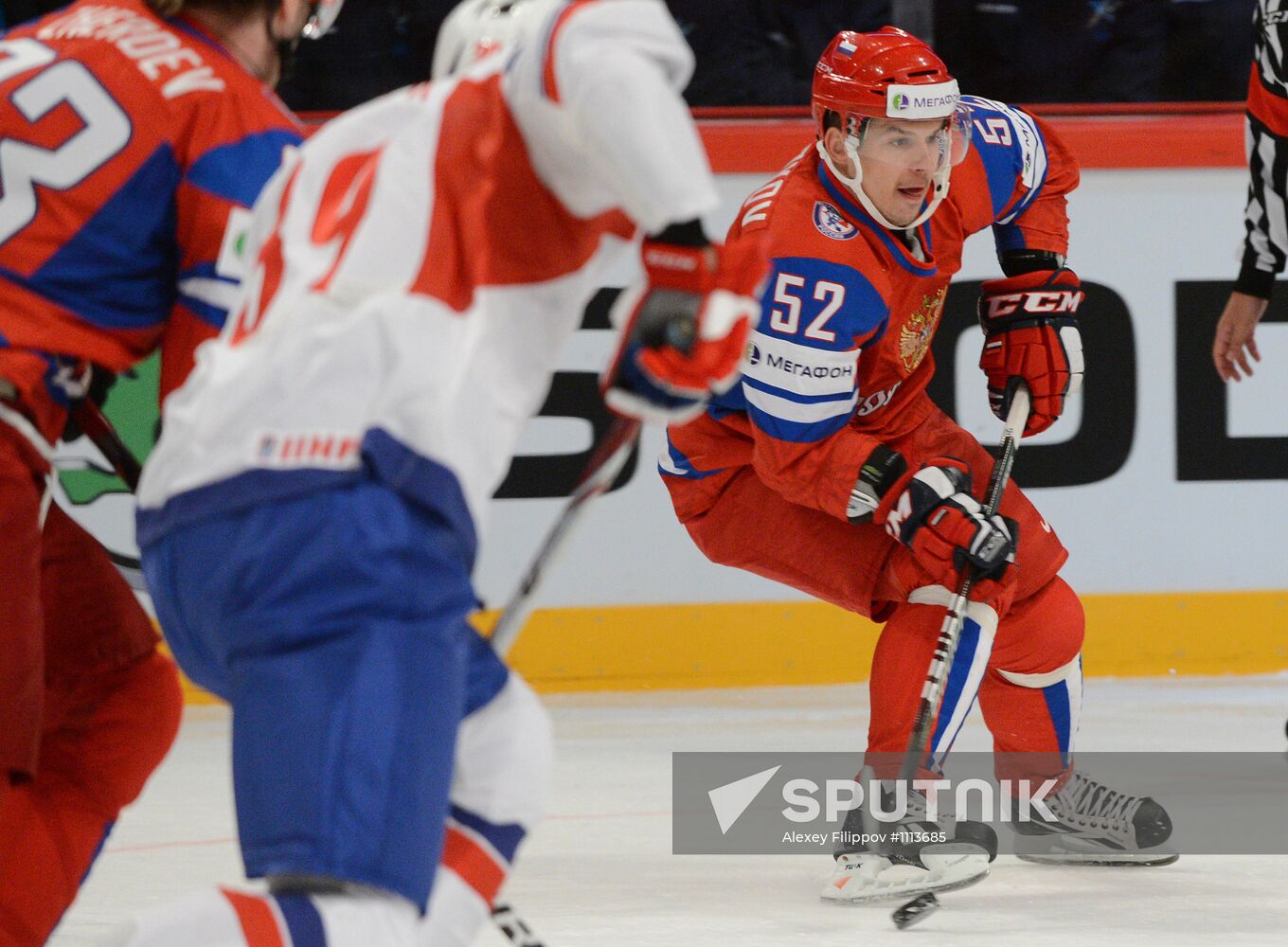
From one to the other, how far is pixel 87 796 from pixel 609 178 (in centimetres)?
95

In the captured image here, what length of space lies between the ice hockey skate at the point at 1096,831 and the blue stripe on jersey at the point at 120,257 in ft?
5.85

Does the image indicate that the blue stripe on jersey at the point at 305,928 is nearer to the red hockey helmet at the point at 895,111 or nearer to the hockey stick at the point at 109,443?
the hockey stick at the point at 109,443

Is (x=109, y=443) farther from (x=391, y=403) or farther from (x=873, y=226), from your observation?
(x=873, y=226)

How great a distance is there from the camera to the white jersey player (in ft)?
4.73

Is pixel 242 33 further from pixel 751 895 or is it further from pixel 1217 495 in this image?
pixel 1217 495

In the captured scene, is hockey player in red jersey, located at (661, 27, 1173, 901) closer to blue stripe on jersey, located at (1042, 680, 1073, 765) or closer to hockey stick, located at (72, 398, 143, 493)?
blue stripe on jersey, located at (1042, 680, 1073, 765)

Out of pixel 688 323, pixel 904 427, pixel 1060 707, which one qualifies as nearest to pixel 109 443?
pixel 688 323

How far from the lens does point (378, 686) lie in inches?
56.9

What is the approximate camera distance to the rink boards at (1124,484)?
453cm

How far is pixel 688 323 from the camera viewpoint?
1543mm

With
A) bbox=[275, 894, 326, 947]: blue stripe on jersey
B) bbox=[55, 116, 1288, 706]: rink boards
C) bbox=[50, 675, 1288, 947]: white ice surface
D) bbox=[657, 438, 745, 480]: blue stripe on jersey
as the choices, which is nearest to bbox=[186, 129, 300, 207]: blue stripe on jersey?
bbox=[275, 894, 326, 947]: blue stripe on jersey

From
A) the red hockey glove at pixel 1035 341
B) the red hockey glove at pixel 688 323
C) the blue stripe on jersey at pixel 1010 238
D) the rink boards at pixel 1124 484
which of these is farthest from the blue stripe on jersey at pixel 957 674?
the rink boards at pixel 1124 484

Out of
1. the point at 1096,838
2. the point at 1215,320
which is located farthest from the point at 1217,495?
the point at 1096,838

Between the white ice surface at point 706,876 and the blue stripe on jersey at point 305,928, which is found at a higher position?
the blue stripe on jersey at point 305,928
